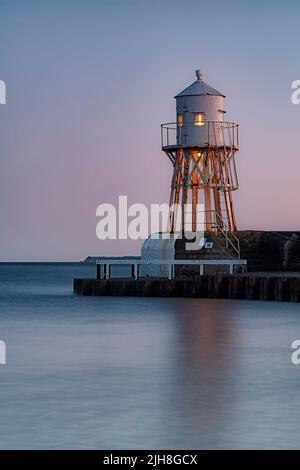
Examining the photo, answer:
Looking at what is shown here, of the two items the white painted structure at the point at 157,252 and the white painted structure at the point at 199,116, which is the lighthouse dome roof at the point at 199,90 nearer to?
the white painted structure at the point at 199,116

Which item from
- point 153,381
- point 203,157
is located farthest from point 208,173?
point 153,381

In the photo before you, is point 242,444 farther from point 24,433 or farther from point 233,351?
point 233,351

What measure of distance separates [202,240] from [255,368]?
22856 mm

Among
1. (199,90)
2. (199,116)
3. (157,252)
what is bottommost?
(157,252)

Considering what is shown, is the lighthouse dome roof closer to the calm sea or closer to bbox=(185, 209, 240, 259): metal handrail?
bbox=(185, 209, 240, 259): metal handrail

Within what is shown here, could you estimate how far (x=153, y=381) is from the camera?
19.7 metres

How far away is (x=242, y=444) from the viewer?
44.9 ft

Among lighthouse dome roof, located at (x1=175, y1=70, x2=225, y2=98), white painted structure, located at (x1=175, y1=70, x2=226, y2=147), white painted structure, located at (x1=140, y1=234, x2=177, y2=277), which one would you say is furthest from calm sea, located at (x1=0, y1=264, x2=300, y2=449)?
lighthouse dome roof, located at (x1=175, y1=70, x2=225, y2=98)

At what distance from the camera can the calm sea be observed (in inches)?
563

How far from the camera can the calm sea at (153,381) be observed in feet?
46.9

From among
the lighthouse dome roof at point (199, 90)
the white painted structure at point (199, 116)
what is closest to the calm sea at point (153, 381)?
the white painted structure at point (199, 116)

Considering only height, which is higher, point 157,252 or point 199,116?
point 199,116

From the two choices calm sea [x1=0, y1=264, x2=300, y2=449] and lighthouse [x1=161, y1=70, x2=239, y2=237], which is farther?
lighthouse [x1=161, y1=70, x2=239, y2=237]

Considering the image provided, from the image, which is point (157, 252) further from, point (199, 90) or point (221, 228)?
point (199, 90)
